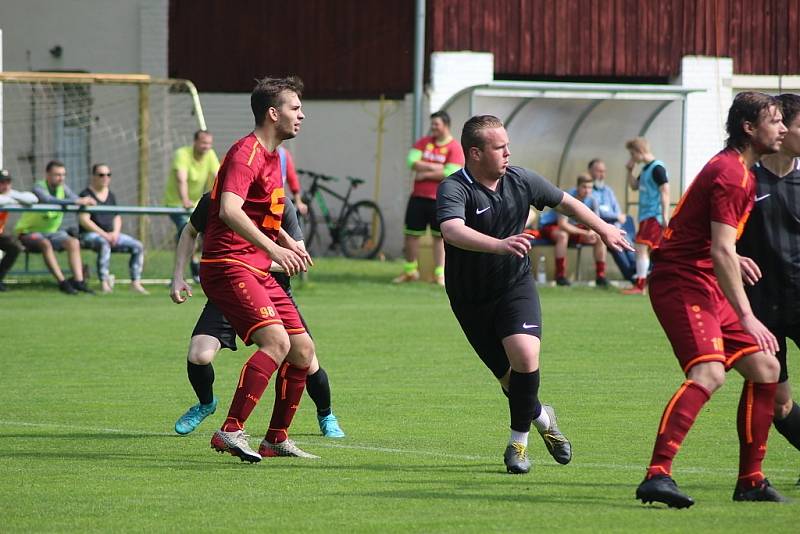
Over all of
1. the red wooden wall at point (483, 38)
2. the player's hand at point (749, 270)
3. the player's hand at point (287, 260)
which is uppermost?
the red wooden wall at point (483, 38)

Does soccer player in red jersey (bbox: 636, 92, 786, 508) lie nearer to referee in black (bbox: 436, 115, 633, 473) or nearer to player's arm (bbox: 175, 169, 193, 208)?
referee in black (bbox: 436, 115, 633, 473)

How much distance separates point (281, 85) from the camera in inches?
316

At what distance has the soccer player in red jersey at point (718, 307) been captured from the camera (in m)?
6.34

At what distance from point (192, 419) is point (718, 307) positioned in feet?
12.1

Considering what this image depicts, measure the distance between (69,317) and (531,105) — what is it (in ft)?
29.3

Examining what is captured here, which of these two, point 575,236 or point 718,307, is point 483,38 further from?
point 718,307

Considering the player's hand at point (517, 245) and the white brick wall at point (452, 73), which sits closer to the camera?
the player's hand at point (517, 245)

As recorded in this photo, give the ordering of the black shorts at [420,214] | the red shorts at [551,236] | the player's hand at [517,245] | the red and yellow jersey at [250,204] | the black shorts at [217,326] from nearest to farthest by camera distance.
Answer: the player's hand at [517,245] < the red and yellow jersey at [250,204] < the black shorts at [217,326] < the black shorts at [420,214] < the red shorts at [551,236]

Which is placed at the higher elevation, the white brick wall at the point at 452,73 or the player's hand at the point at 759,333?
the white brick wall at the point at 452,73

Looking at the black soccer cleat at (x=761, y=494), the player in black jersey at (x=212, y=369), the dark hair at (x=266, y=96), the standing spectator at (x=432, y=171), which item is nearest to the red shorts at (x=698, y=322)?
the black soccer cleat at (x=761, y=494)

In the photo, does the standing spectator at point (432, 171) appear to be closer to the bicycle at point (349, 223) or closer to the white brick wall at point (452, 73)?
the bicycle at point (349, 223)

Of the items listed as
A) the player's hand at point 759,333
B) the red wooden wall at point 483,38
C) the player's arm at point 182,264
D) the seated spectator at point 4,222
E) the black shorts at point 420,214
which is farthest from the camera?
the red wooden wall at point 483,38

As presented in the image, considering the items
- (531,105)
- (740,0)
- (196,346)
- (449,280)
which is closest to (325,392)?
(196,346)

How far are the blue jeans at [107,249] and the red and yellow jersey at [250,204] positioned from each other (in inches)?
463
